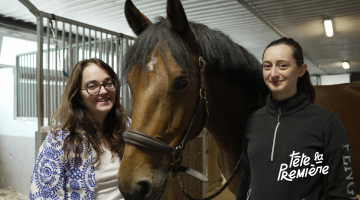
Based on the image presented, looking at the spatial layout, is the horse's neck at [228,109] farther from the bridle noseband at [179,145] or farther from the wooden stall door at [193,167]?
the wooden stall door at [193,167]

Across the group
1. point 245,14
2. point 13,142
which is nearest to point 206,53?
point 13,142

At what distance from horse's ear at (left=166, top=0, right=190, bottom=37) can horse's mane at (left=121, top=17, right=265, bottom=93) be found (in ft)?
0.11

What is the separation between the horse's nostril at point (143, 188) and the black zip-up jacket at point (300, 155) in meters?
0.41

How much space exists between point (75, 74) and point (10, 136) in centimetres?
301

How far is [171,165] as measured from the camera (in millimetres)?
1092

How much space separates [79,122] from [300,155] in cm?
103

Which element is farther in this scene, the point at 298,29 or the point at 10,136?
the point at 298,29

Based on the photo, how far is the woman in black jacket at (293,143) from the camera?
853mm

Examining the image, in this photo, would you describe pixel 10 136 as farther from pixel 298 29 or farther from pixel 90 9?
pixel 298 29

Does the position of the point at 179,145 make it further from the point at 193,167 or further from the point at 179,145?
the point at 193,167

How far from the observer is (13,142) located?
137 inches

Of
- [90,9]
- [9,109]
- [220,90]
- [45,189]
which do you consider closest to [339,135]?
[220,90]

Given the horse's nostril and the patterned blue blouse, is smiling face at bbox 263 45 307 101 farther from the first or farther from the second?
the patterned blue blouse

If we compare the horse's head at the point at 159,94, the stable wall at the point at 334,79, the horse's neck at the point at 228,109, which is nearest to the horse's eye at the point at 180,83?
the horse's head at the point at 159,94
